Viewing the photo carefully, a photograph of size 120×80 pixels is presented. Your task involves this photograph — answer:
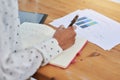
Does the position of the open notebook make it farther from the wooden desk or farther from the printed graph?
the printed graph

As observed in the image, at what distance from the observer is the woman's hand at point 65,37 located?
0.97 meters

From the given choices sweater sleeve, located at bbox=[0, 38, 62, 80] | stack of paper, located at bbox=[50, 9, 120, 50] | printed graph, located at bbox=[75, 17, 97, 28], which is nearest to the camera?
sweater sleeve, located at bbox=[0, 38, 62, 80]

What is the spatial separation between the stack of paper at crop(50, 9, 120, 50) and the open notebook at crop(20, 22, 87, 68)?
0.08 metres

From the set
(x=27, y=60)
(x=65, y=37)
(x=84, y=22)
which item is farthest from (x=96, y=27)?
(x=27, y=60)

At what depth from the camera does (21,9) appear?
134 centimetres

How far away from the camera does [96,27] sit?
1.17 metres

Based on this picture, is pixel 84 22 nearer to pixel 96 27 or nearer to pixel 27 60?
pixel 96 27

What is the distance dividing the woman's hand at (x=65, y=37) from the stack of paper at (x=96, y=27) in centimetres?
10

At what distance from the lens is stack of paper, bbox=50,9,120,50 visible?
3.51ft

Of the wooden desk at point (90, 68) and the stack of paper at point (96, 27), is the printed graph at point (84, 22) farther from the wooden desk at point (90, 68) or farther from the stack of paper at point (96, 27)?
the wooden desk at point (90, 68)

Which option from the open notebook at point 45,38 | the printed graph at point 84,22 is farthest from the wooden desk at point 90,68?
the printed graph at point 84,22

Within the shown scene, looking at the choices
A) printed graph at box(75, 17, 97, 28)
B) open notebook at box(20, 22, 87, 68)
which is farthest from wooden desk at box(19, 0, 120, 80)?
printed graph at box(75, 17, 97, 28)

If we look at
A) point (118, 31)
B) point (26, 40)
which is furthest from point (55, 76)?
point (118, 31)

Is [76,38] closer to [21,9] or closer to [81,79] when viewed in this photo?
[81,79]
